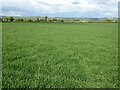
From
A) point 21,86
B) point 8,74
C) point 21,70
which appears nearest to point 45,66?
point 21,70

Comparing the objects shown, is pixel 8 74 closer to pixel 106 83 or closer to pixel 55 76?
pixel 55 76

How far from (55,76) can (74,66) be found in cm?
251

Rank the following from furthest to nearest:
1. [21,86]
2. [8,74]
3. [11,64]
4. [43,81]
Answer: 1. [11,64]
2. [8,74]
3. [43,81]
4. [21,86]

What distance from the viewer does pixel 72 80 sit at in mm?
8594

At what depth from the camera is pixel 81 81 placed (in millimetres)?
8711

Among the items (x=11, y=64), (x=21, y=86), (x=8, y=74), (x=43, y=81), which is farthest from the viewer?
(x=11, y=64)

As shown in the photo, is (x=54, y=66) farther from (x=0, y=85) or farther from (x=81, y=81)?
(x=0, y=85)

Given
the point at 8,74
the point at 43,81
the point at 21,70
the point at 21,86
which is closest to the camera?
the point at 21,86

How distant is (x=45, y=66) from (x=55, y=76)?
6.69 feet

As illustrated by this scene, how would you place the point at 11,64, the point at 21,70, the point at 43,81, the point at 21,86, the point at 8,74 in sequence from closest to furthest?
the point at 21,86, the point at 43,81, the point at 8,74, the point at 21,70, the point at 11,64

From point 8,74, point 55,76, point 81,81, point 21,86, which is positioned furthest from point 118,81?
point 8,74

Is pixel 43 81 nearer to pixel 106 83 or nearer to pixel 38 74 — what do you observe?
pixel 38 74

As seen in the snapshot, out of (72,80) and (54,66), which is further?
(54,66)

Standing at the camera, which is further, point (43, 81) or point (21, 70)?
point (21, 70)
